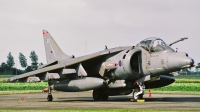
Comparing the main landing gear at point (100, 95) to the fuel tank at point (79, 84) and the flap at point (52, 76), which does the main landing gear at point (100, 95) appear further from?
the flap at point (52, 76)

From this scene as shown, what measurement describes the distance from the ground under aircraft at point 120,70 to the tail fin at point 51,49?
2.83 metres

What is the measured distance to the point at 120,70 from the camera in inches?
947

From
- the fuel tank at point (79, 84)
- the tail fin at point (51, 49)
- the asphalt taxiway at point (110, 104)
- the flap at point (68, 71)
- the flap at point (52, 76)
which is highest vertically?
the tail fin at point (51, 49)

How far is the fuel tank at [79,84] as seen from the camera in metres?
23.6

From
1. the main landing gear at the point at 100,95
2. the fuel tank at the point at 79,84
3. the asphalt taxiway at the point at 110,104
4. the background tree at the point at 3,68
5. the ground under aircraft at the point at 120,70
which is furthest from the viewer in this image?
the background tree at the point at 3,68

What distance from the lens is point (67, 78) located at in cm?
2600

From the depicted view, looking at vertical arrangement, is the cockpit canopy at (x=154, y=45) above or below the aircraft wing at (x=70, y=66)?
above

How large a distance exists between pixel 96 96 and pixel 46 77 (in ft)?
10.3

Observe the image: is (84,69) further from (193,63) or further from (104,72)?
(193,63)

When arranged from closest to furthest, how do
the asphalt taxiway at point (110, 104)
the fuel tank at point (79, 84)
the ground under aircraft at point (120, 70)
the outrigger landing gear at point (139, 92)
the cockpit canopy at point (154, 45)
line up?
the asphalt taxiway at point (110, 104) < the ground under aircraft at point (120, 70) < the cockpit canopy at point (154, 45) < the fuel tank at point (79, 84) < the outrigger landing gear at point (139, 92)

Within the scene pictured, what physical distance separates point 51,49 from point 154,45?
8336 millimetres

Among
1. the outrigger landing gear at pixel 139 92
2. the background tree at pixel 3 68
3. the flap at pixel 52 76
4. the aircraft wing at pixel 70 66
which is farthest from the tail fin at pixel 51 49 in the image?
the background tree at pixel 3 68

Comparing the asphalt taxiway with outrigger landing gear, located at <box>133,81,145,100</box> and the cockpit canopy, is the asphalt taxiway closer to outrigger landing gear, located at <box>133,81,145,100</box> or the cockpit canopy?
outrigger landing gear, located at <box>133,81,145,100</box>

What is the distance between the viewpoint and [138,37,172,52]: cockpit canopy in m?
23.1
